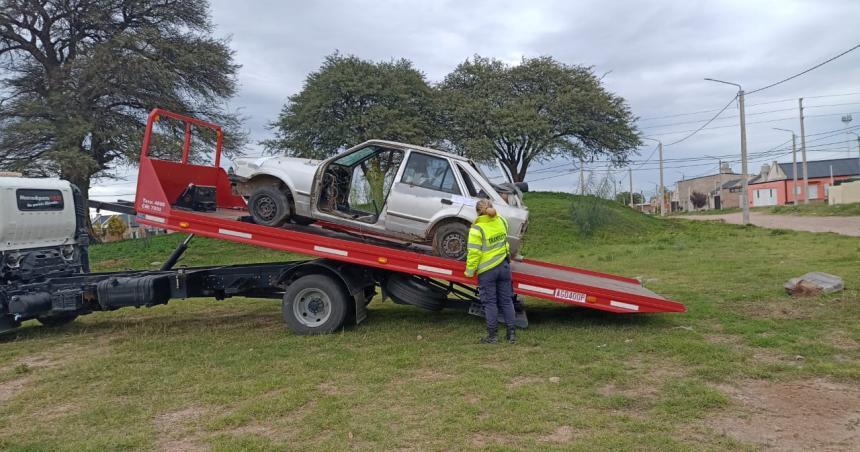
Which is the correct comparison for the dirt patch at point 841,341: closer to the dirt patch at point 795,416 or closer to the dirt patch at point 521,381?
the dirt patch at point 795,416

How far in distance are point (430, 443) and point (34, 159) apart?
2212cm

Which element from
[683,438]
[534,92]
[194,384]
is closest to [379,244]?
[194,384]

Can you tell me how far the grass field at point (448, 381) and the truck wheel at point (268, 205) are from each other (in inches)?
59.9

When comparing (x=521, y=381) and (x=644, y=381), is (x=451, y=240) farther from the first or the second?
(x=644, y=381)

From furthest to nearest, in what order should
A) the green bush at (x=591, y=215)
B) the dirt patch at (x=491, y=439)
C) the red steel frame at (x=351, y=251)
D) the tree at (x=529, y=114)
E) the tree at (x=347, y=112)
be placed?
the tree at (x=529, y=114) → the tree at (x=347, y=112) → the green bush at (x=591, y=215) → the red steel frame at (x=351, y=251) → the dirt patch at (x=491, y=439)

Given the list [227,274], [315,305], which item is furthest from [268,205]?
[315,305]

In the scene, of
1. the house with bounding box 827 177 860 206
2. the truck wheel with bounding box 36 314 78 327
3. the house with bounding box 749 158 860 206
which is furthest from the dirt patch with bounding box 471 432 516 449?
the house with bounding box 749 158 860 206

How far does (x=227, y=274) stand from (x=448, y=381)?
4170 millimetres

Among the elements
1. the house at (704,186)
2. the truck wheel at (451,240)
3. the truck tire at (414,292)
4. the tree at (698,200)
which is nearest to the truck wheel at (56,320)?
the truck tire at (414,292)

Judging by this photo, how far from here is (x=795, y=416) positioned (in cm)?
469

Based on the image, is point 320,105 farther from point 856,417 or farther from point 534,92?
point 856,417

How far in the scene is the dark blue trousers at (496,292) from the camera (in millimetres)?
7164

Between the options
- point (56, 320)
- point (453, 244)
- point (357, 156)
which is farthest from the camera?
point (56, 320)

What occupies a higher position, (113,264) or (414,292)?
(414,292)
